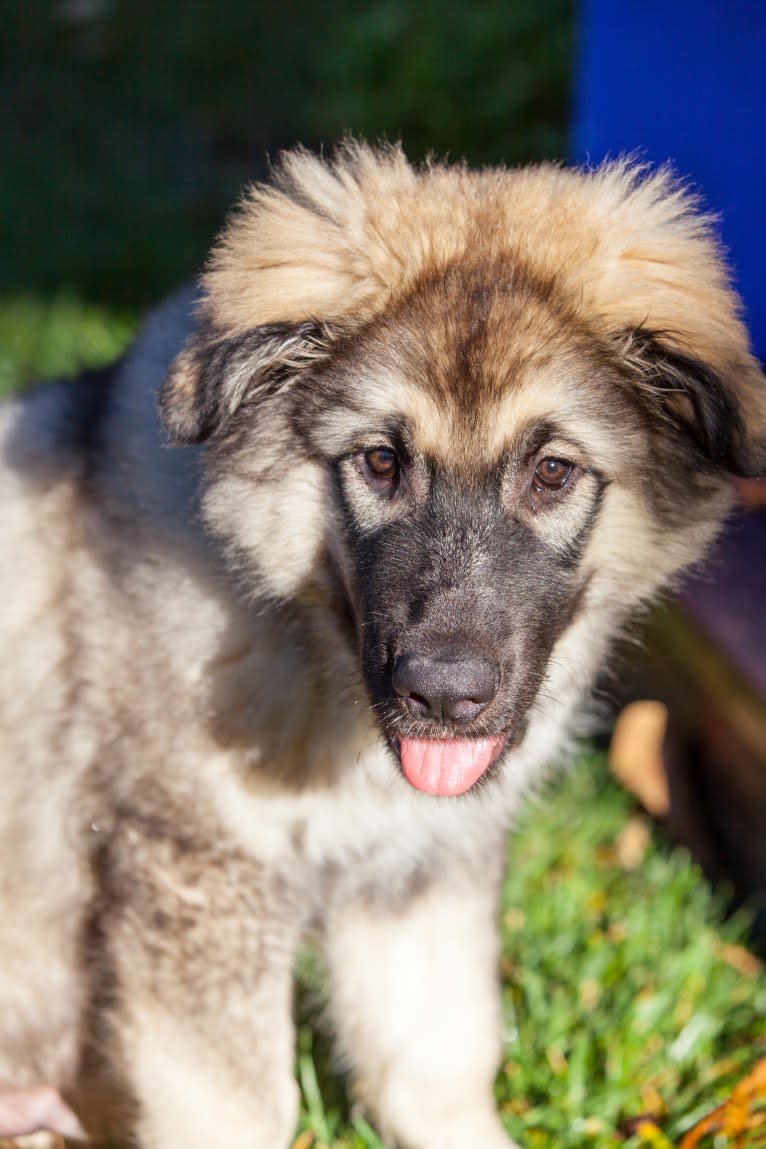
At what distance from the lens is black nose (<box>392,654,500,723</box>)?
2137 mm

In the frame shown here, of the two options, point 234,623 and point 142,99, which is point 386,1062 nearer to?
point 234,623

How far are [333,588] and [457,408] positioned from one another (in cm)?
40

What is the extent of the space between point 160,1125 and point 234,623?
89 cm

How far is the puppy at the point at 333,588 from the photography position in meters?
2.27

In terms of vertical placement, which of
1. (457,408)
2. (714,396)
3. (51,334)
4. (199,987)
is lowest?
(199,987)

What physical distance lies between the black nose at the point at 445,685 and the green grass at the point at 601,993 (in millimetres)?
1117

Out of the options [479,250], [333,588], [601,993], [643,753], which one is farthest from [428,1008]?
[479,250]

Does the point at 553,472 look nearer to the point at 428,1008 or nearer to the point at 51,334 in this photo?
A: the point at 428,1008

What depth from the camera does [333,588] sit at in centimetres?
246

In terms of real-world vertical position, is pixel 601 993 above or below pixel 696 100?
below

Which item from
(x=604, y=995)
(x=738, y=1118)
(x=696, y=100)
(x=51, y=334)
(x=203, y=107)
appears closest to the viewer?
(x=738, y=1118)

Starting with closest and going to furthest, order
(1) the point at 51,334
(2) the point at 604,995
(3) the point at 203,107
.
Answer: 1. (2) the point at 604,995
2. (1) the point at 51,334
3. (3) the point at 203,107

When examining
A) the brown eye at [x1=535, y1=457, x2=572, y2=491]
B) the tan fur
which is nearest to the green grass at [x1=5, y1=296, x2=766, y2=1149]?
the brown eye at [x1=535, y1=457, x2=572, y2=491]

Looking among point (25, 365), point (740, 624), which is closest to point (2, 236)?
point (25, 365)
